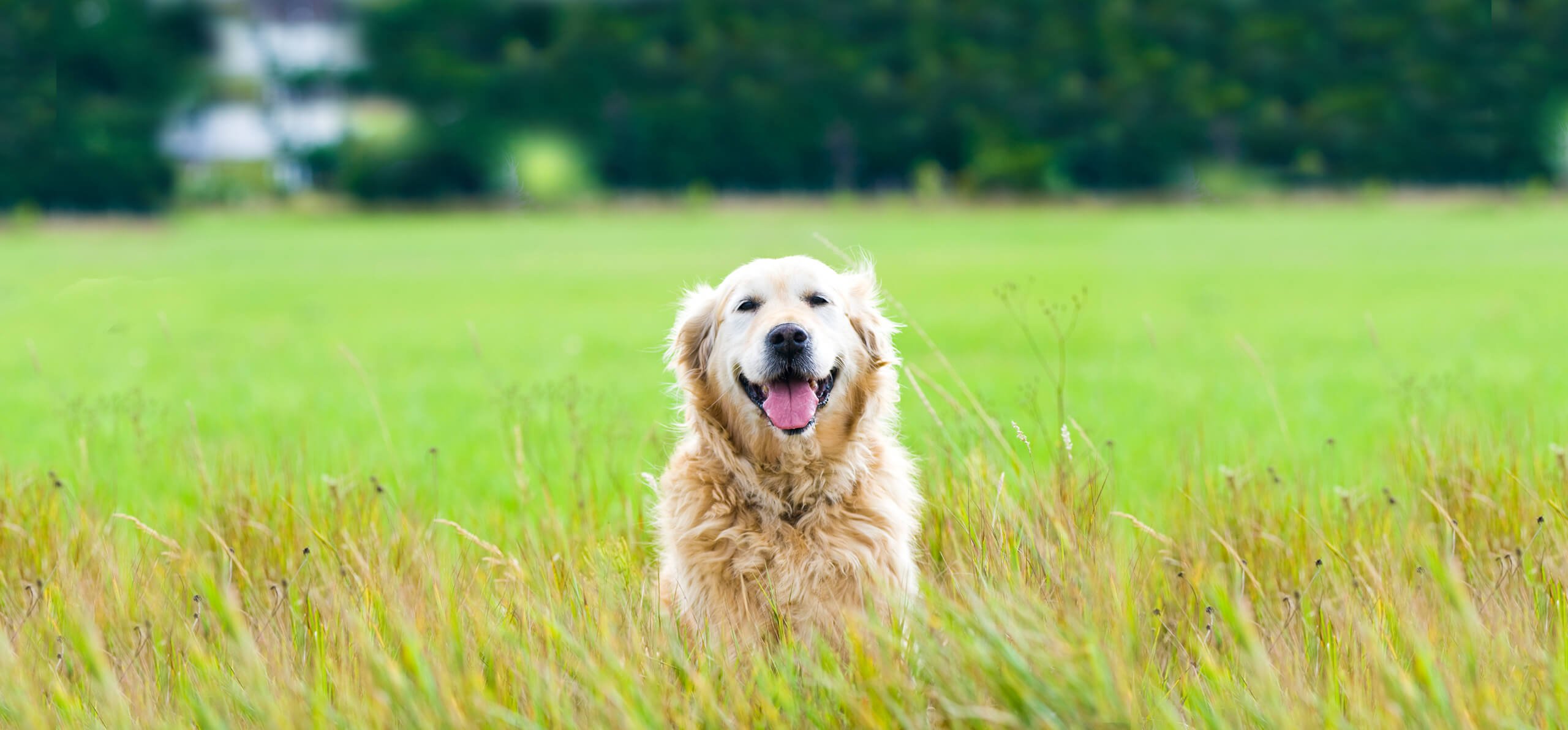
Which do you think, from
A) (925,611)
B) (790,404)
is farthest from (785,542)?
(925,611)

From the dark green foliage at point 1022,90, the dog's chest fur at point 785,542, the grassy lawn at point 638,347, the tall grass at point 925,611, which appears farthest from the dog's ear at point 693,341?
the dark green foliage at point 1022,90

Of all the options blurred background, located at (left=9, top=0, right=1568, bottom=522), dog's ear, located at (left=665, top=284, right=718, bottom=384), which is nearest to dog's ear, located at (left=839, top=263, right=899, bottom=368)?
blurred background, located at (left=9, top=0, right=1568, bottom=522)

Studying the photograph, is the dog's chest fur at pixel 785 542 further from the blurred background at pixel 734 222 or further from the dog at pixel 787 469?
the blurred background at pixel 734 222

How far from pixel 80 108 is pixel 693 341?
168ft

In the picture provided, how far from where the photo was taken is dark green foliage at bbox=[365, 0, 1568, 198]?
35719 millimetres

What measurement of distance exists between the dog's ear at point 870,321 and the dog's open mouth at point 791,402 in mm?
318

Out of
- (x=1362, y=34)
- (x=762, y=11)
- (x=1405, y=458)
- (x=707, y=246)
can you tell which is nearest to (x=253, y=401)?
(x=1405, y=458)

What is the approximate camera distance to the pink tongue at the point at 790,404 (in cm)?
355

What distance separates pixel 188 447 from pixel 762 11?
32.7 meters

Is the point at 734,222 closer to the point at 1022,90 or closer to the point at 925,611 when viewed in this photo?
the point at 1022,90

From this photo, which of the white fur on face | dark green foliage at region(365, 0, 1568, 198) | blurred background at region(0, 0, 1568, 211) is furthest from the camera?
blurred background at region(0, 0, 1568, 211)

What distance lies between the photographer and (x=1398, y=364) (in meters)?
11.7

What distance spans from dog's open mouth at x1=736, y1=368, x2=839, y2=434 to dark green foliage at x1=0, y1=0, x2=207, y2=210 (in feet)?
164

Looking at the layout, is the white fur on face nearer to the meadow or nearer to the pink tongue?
the pink tongue
